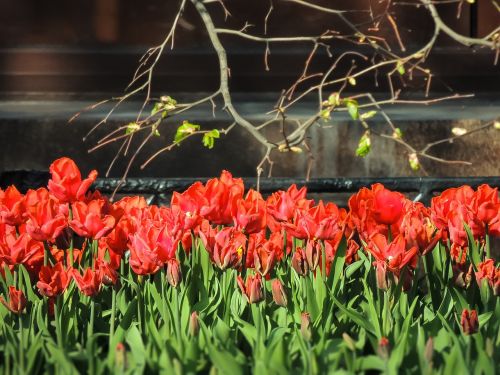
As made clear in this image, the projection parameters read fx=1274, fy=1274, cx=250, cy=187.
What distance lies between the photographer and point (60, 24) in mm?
9406

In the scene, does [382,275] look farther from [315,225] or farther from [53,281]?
[53,281]

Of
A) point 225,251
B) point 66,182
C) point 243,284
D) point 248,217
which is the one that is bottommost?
point 243,284

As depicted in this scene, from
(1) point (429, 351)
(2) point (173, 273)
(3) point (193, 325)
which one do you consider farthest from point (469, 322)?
(2) point (173, 273)

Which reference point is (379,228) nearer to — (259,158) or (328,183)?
(328,183)

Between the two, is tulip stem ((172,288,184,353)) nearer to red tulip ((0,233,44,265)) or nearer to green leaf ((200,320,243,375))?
green leaf ((200,320,243,375))

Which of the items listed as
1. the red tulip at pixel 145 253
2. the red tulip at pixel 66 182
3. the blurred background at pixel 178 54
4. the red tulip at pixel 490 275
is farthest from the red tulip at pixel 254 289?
the blurred background at pixel 178 54

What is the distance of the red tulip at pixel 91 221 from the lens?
4.11 meters

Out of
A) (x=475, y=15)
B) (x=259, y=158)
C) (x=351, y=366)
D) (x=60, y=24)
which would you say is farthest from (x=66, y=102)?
(x=351, y=366)

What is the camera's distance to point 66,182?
14.3 feet

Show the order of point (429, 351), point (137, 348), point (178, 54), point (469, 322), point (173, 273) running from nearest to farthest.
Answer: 1. point (429, 351)
2. point (469, 322)
3. point (137, 348)
4. point (173, 273)
5. point (178, 54)

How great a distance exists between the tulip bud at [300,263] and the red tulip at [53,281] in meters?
0.70

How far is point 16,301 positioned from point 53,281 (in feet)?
0.44

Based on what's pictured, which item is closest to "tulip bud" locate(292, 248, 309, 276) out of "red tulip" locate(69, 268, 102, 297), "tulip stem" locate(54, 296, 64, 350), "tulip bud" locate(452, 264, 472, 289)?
"tulip bud" locate(452, 264, 472, 289)

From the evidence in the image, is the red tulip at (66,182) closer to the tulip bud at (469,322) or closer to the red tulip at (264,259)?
the red tulip at (264,259)
